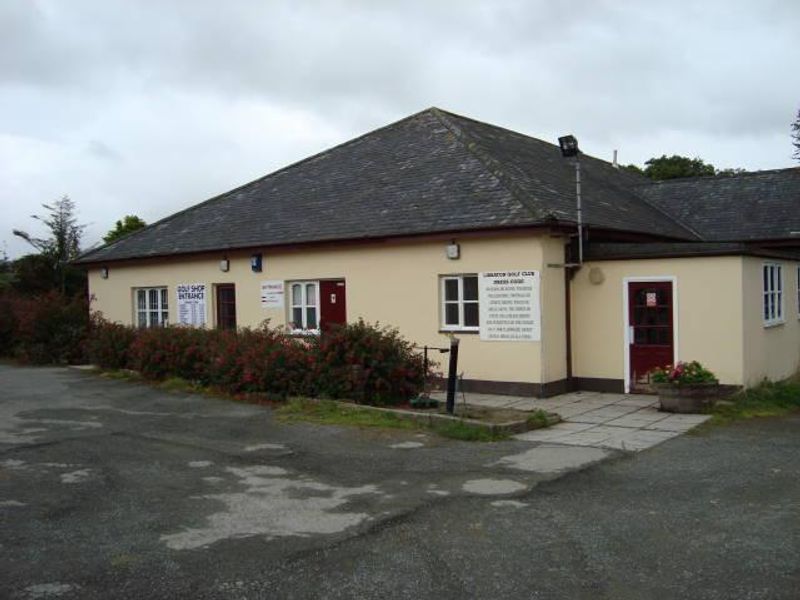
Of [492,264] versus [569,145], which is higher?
[569,145]

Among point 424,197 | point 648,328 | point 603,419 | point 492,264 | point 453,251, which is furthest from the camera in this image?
point 424,197

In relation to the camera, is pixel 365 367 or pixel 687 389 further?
pixel 365 367

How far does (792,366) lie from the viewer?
15.7 m

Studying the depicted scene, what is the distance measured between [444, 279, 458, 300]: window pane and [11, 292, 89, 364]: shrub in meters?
10.7

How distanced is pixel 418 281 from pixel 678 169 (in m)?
37.3

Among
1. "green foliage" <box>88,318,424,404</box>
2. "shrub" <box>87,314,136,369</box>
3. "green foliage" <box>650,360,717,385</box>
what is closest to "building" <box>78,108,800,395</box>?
"green foliage" <box>650,360,717,385</box>

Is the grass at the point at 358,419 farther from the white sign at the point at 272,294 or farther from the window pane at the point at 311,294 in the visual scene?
the white sign at the point at 272,294

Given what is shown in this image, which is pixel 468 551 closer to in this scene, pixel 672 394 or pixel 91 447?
pixel 91 447

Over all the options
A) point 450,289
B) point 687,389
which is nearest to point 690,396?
point 687,389

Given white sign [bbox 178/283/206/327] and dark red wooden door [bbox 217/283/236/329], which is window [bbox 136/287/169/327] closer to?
white sign [bbox 178/283/206/327]

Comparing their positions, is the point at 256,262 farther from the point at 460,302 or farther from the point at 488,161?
the point at 488,161

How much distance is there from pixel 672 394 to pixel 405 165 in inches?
340

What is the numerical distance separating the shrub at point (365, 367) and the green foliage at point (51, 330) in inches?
412

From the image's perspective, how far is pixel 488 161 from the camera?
16.6 m
